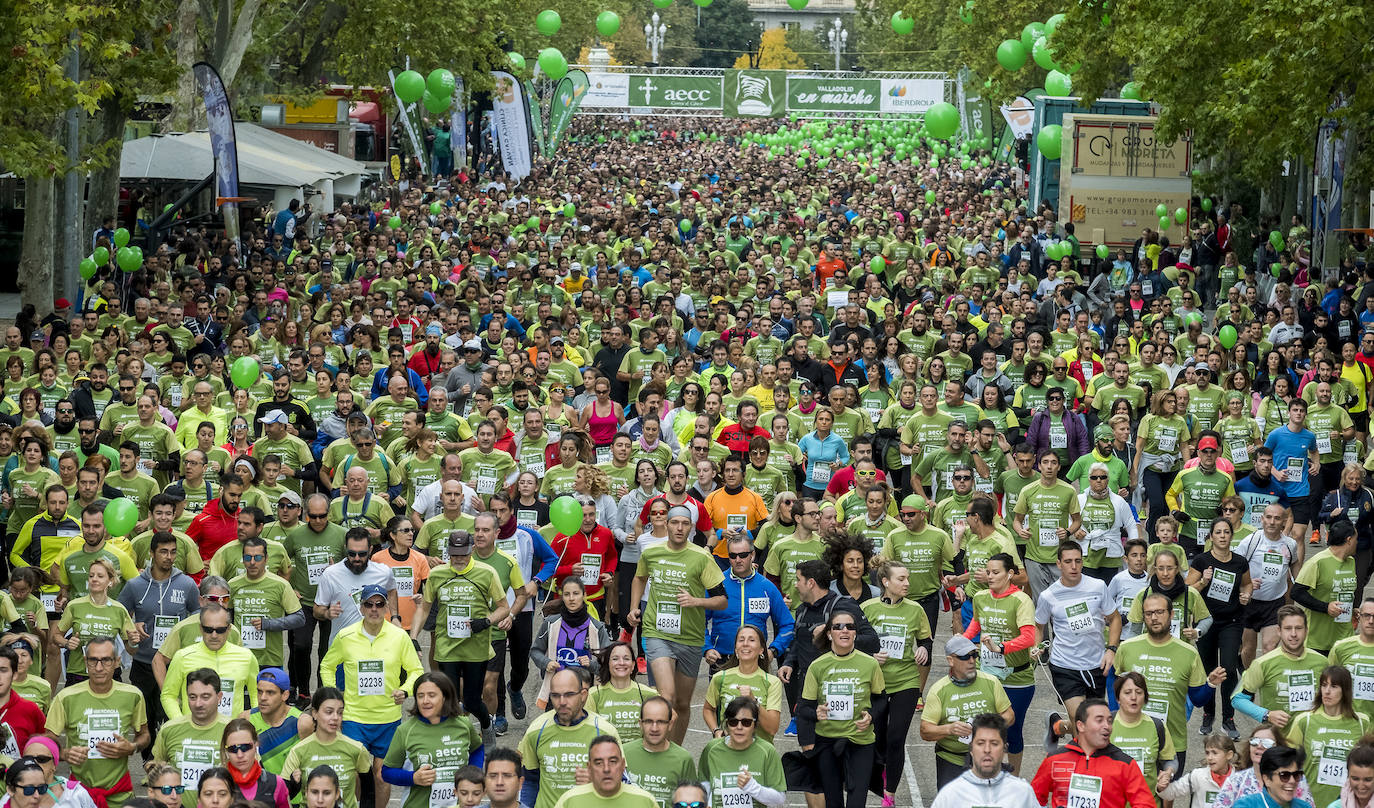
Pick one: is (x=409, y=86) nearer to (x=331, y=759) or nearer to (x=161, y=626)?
(x=161, y=626)

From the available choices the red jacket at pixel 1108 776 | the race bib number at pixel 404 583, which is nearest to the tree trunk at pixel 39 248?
the race bib number at pixel 404 583

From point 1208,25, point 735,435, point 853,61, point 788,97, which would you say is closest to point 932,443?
point 735,435

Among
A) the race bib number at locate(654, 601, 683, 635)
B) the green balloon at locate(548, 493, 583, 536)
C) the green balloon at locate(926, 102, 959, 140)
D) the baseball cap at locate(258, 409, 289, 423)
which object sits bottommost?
the race bib number at locate(654, 601, 683, 635)

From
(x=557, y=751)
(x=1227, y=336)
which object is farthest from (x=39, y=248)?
(x=557, y=751)

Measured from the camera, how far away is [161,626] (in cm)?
1051

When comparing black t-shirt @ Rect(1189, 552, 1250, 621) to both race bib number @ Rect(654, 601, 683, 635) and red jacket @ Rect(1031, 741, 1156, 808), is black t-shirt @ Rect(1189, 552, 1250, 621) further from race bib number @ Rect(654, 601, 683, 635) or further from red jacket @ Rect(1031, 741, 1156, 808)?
red jacket @ Rect(1031, 741, 1156, 808)

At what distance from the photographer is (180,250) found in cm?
2717

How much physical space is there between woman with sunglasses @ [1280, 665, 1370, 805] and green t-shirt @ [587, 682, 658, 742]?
294 cm

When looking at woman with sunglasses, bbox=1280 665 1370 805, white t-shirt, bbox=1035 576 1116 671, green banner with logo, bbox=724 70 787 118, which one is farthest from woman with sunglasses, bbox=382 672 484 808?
green banner with logo, bbox=724 70 787 118

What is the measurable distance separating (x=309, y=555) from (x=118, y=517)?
3.82 feet

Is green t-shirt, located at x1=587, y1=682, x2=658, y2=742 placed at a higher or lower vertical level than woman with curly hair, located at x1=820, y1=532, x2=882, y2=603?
lower

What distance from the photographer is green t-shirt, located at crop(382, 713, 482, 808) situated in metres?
8.52

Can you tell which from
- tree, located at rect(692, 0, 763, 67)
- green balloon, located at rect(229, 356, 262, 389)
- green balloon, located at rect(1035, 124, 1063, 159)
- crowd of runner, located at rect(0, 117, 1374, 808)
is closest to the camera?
crowd of runner, located at rect(0, 117, 1374, 808)

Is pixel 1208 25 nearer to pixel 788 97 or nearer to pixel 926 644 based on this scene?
pixel 926 644
